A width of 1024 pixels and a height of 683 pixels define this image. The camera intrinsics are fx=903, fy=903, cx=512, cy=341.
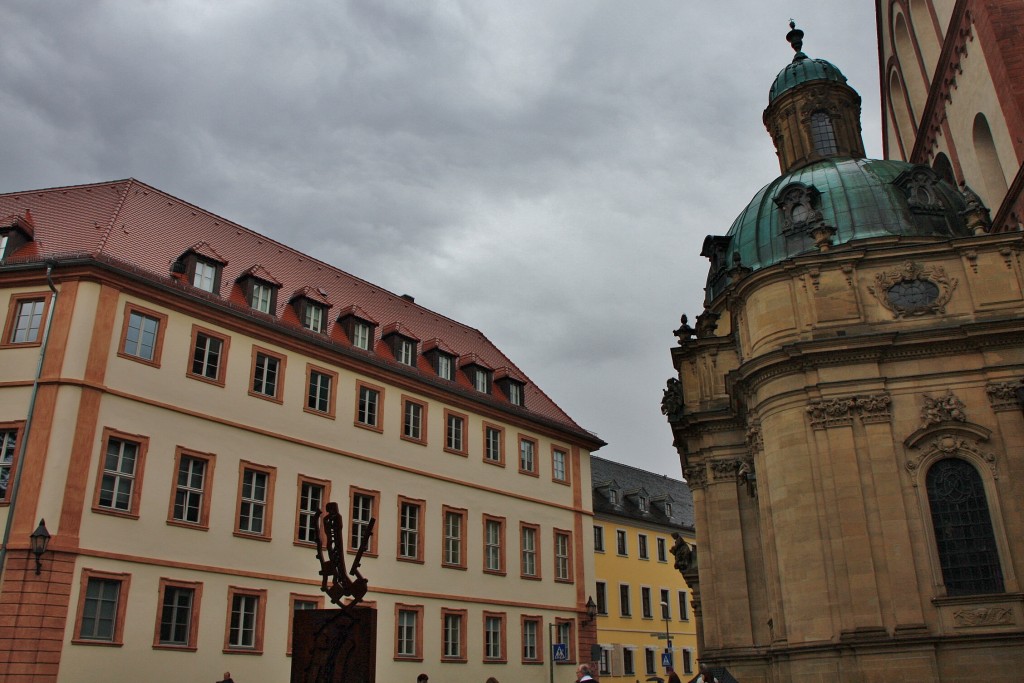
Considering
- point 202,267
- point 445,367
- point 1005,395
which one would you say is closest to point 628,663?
point 445,367

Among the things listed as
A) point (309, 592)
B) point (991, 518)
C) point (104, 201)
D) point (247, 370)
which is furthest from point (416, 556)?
point (991, 518)

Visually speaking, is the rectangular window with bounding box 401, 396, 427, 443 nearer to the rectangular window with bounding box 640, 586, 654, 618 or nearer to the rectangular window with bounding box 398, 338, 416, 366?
the rectangular window with bounding box 398, 338, 416, 366

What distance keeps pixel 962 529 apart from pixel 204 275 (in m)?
23.3

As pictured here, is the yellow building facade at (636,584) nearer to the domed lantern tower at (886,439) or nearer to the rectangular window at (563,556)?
the rectangular window at (563,556)

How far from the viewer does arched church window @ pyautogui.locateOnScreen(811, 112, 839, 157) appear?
37781 millimetres

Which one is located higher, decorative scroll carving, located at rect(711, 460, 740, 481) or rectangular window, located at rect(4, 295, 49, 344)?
rectangular window, located at rect(4, 295, 49, 344)

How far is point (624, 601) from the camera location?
48688mm

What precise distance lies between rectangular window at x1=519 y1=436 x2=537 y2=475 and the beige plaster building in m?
0.14

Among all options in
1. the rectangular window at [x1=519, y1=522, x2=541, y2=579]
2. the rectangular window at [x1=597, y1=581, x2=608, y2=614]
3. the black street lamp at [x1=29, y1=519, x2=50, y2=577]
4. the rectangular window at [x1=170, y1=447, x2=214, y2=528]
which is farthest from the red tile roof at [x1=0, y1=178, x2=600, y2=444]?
the rectangular window at [x1=597, y1=581, x2=608, y2=614]

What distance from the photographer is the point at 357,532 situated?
3152 centimetres

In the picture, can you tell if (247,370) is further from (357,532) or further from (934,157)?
(934,157)

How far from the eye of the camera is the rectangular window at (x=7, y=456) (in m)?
23.5

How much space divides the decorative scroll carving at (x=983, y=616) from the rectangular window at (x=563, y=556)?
19755 millimetres

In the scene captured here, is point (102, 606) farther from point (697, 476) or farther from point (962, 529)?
point (962, 529)
